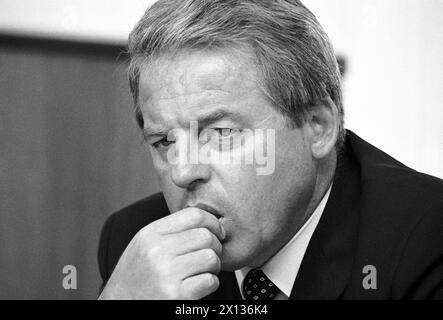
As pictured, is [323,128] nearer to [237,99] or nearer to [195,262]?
[237,99]

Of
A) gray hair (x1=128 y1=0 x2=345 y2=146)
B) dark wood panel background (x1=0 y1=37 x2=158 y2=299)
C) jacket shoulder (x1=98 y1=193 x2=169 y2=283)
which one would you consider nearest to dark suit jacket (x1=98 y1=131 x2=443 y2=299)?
gray hair (x1=128 y1=0 x2=345 y2=146)

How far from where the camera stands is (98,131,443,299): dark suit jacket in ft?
4.60

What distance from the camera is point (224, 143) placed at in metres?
1.45

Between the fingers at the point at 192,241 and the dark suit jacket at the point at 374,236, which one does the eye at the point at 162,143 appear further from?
the dark suit jacket at the point at 374,236

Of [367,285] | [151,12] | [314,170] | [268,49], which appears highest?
[151,12]

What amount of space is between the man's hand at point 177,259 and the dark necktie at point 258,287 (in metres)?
0.23

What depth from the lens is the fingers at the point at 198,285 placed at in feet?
4.47

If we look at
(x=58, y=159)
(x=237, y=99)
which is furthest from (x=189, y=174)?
(x=58, y=159)

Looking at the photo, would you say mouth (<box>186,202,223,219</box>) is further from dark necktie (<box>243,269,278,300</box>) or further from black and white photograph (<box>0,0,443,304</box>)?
dark necktie (<box>243,269,278,300</box>)

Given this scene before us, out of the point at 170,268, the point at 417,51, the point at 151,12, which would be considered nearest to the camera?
the point at 170,268

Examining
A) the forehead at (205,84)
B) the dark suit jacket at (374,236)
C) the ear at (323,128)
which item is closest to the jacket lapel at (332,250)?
the dark suit jacket at (374,236)
